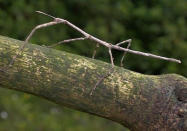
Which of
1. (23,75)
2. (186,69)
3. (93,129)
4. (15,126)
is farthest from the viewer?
(186,69)

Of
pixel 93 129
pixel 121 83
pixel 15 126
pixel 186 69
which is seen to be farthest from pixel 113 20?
pixel 121 83

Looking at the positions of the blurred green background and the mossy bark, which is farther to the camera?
the blurred green background

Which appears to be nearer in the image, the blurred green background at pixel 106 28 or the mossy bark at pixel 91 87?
the mossy bark at pixel 91 87

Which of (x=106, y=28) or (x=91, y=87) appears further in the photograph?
(x=106, y=28)

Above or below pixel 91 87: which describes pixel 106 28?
above

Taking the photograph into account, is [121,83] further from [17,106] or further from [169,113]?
[17,106]
